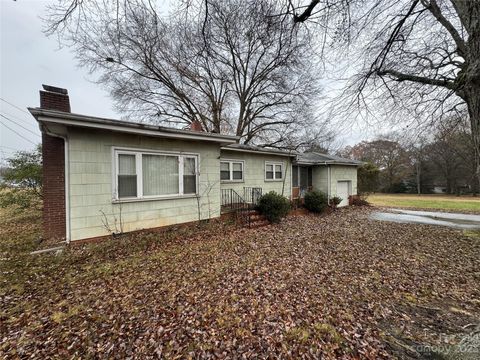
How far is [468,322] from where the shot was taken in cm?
312

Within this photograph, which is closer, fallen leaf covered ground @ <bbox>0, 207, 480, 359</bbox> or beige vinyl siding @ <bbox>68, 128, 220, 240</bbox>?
fallen leaf covered ground @ <bbox>0, 207, 480, 359</bbox>

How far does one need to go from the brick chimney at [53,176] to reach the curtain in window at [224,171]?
5.94m

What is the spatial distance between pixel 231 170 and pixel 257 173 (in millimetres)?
1852

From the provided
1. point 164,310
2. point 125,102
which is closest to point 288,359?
point 164,310

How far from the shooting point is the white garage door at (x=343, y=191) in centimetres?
1573

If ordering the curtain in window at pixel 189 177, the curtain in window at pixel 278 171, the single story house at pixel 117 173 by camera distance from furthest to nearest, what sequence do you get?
the curtain in window at pixel 278 171, the curtain in window at pixel 189 177, the single story house at pixel 117 173

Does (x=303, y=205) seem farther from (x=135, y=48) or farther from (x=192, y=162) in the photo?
(x=135, y=48)

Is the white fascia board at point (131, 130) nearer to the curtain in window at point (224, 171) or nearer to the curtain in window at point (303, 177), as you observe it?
the curtain in window at point (224, 171)

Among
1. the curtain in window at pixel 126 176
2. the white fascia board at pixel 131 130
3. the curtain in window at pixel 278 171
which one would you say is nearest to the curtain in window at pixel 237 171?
the white fascia board at pixel 131 130

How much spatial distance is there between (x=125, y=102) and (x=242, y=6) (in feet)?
51.0

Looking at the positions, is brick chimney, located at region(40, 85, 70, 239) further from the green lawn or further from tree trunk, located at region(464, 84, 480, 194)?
the green lawn

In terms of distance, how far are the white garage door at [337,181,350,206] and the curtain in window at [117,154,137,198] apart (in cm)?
1408

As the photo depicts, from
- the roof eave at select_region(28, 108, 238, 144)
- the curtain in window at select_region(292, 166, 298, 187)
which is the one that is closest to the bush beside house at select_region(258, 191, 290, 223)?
the roof eave at select_region(28, 108, 238, 144)

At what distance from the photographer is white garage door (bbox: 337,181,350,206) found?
15.7 m
